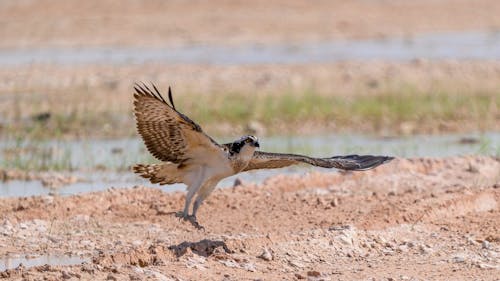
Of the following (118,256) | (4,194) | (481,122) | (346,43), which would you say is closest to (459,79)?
(481,122)

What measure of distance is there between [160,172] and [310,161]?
111 cm

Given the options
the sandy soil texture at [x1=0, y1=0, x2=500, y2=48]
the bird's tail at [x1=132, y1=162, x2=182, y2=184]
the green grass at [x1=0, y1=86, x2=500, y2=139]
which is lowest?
the bird's tail at [x1=132, y1=162, x2=182, y2=184]

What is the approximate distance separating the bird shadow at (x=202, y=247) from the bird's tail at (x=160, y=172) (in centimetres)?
58

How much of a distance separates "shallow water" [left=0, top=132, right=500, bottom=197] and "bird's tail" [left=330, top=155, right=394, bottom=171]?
3.07 meters

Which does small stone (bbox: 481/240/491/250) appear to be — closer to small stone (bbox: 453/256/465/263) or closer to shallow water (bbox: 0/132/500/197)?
small stone (bbox: 453/256/465/263)

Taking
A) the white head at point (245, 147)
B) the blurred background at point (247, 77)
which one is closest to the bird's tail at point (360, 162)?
the white head at point (245, 147)

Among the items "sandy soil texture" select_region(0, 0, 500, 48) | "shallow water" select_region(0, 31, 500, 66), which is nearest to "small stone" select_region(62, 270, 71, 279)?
"shallow water" select_region(0, 31, 500, 66)

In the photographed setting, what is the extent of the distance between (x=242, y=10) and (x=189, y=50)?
14.6ft

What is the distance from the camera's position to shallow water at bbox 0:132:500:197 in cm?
1207

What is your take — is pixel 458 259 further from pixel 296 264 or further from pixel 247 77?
pixel 247 77

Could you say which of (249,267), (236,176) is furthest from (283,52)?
(249,267)

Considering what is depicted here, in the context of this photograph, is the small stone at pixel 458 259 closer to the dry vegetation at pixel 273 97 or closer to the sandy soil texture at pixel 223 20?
the dry vegetation at pixel 273 97

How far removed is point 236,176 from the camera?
42.0 feet

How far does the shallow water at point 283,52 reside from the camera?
22.1 meters
